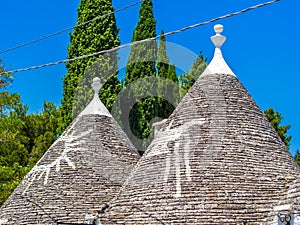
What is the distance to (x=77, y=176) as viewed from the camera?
14.7 metres

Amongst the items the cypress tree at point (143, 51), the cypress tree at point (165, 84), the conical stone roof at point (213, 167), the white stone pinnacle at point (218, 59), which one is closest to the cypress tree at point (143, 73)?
the cypress tree at point (143, 51)

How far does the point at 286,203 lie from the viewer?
10.2 metres

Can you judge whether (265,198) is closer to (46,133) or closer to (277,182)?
(277,182)

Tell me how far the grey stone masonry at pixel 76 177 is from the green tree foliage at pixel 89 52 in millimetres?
8655

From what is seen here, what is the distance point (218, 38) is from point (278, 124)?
1509 cm

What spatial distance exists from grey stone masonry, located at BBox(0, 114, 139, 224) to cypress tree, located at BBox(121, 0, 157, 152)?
7.70 m

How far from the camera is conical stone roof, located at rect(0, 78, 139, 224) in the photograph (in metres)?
14.1

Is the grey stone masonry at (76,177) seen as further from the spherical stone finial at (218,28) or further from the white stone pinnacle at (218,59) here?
the spherical stone finial at (218,28)

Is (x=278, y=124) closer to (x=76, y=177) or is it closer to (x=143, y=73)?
(x=143, y=73)

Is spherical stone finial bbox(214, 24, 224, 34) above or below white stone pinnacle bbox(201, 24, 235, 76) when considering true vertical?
above

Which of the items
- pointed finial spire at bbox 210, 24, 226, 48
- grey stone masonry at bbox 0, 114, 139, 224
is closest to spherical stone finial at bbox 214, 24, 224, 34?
pointed finial spire at bbox 210, 24, 226, 48

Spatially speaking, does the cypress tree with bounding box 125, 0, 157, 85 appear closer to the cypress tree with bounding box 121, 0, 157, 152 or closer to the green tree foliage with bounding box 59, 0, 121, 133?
the cypress tree with bounding box 121, 0, 157, 152

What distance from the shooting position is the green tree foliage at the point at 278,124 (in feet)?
90.1

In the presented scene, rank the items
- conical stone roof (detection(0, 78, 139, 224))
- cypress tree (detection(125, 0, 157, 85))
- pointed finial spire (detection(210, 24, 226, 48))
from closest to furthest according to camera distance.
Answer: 1. pointed finial spire (detection(210, 24, 226, 48))
2. conical stone roof (detection(0, 78, 139, 224))
3. cypress tree (detection(125, 0, 157, 85))
